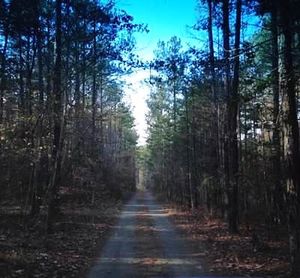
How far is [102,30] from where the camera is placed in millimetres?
23031

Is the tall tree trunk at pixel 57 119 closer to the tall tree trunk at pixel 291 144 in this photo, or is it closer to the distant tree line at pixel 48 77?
the distant tree line at pixel 48 77

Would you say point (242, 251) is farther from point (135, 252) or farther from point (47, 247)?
point (47, 247)

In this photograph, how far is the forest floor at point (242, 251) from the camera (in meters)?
11.6

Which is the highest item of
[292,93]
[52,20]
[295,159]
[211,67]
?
[52,20]

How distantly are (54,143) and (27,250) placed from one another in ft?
16.7

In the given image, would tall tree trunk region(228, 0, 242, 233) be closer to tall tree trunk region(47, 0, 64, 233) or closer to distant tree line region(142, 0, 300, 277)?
distant tree line region(142, 0, 300, 277)

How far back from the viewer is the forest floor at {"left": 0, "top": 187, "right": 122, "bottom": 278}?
10938 millimetres

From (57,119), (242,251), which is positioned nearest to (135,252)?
(242,251)

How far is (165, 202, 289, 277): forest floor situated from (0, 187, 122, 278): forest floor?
335 cm

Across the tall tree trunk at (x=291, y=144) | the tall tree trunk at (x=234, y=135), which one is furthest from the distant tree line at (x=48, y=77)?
the tall tree trunk at (x=291, y=144)

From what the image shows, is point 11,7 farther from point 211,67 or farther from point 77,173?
point 77,173

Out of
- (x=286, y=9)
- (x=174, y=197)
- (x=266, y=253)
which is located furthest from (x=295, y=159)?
(x=174, y=197)

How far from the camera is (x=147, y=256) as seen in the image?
14.0m

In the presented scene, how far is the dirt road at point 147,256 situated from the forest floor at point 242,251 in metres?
0.51
